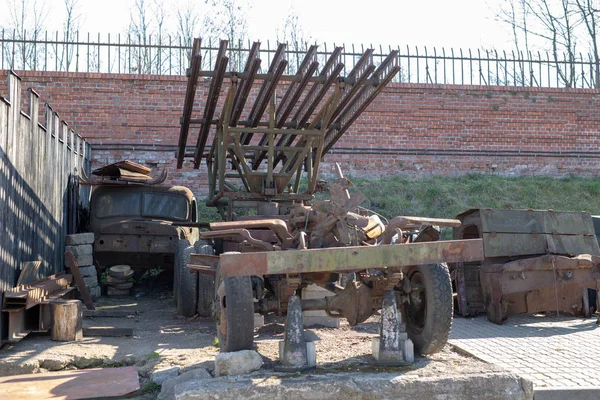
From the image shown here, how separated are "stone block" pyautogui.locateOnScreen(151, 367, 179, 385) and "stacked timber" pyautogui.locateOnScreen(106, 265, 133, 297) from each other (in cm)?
532

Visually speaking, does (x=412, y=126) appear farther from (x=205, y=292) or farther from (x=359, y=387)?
(x=359, y=387)

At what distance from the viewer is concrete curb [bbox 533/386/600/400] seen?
4.32 meters

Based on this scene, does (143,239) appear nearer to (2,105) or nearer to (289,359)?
(2,105)

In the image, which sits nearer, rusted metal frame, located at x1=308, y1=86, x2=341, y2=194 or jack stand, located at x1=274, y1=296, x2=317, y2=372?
jack stand, located at x1=274, y1=296, x2=317, y2=372

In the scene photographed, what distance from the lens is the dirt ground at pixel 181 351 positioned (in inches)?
187

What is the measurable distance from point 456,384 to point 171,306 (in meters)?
5.69

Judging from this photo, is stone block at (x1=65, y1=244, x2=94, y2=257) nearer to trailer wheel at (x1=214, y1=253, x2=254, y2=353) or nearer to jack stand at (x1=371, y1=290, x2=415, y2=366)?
trailer wheel at (x1=214, y1=253, x2=254, y2=353)

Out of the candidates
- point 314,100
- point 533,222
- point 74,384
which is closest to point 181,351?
point 74,384

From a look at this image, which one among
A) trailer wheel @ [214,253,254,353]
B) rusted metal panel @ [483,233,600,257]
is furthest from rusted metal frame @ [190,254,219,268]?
rusted metal panel @ [483,233,600,257]

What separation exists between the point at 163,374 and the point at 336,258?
1630 mm

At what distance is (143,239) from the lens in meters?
9.53

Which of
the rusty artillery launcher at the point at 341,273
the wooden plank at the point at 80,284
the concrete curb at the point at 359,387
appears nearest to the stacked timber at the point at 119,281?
the wooden plank at the point at 80,284

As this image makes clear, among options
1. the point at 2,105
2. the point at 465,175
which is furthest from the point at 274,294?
the point at 465,175

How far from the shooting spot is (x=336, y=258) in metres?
4.35
